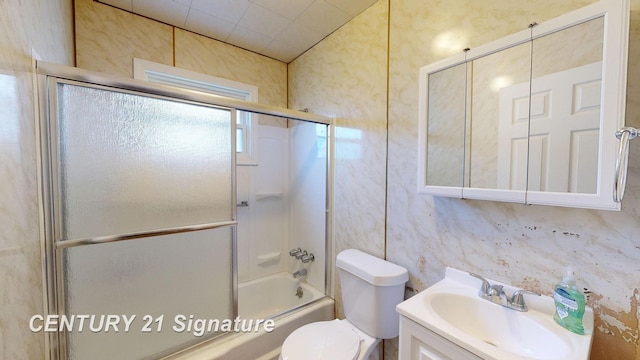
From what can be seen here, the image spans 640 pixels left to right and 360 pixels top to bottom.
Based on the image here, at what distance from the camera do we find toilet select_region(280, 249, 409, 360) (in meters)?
1.20

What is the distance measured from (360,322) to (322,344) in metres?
0.27

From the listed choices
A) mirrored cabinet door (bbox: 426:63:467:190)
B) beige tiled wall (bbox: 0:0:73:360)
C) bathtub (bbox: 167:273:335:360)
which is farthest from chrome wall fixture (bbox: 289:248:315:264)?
beige tiled wall (bbox: 0:0:73:360)

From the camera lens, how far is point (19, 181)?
745 mm

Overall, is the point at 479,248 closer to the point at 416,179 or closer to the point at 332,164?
the point at 416,179

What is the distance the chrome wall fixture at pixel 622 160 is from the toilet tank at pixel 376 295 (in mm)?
892

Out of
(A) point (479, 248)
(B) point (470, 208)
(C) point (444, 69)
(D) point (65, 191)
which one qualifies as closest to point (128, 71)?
(D) point (65, 191)

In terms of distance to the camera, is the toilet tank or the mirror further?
the toilet tank

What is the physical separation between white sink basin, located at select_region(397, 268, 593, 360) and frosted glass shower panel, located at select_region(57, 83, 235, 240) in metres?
1.15

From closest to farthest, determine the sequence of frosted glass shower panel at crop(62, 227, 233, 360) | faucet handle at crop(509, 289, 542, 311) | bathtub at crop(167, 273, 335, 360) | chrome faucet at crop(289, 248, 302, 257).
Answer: faucet handle at crop(509, 289, 542, 311) < frosted glass shower panel at crop(62, 227, 233, 360) < bathtub at crop(167, 273, 335, 360) < chrome faucet at crop(289, 248, 302, 257)

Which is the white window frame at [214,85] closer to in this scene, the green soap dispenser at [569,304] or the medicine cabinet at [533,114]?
the medicine cabinet at [533,114]

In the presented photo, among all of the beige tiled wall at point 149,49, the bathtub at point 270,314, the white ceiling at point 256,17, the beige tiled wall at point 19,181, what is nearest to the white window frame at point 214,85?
the beige tiled wall at point 149,49

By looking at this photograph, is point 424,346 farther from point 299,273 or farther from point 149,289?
point 299,273

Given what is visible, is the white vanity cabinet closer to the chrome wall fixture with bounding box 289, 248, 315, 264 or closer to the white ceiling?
the chrome wall fixture with bounding box 289, 248, 315, 264

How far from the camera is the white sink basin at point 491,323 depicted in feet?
2.45
